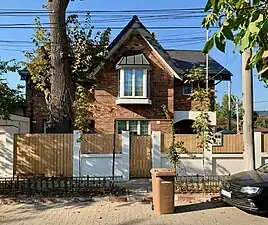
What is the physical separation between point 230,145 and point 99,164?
5.14 m

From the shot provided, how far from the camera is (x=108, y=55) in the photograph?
23375 mm

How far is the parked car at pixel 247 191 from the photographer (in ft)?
27.5

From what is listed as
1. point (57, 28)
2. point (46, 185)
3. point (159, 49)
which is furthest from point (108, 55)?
point (46, 185)

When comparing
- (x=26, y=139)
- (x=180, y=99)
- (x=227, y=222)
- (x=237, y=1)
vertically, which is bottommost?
(x=227, y=222)

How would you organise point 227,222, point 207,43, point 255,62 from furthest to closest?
1. point 227,222
2. point 255,62
3. point 207,43

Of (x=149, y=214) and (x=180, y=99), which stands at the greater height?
(x=180, y=99)

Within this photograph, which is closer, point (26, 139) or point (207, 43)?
point (207, 43)

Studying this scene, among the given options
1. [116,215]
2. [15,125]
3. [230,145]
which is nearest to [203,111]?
[230,145]

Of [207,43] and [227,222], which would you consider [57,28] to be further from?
[207,43]

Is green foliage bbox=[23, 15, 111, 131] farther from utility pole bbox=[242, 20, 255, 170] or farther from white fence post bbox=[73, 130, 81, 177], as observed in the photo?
utility pole bbox=[242, 20, 255, 170]

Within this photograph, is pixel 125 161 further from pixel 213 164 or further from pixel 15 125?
pixel 15 125

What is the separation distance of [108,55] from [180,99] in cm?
530

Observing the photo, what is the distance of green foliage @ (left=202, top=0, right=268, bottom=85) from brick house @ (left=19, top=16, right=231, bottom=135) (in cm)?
2048

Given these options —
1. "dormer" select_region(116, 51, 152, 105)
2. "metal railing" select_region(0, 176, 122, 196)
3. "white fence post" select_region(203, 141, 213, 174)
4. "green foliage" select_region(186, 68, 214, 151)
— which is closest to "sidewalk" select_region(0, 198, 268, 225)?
"metal railing" select_region(0, 176, 122, 196)
